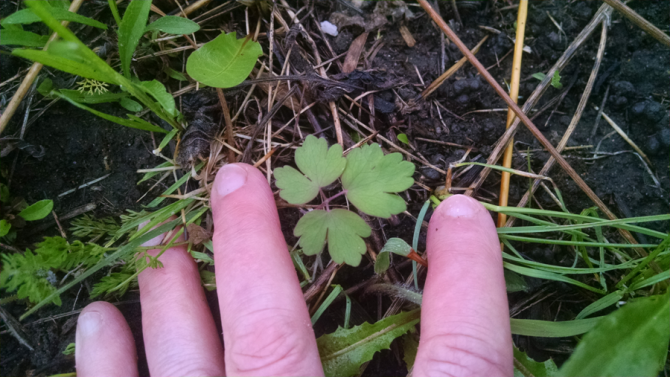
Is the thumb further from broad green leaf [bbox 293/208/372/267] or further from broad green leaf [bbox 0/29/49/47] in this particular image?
broad green leaf [bbox 0/29/49/47]

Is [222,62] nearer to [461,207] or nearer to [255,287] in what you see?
[255,287]

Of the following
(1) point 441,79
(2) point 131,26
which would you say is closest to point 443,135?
(1) point 441,79

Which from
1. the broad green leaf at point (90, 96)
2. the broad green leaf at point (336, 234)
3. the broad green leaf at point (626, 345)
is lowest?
the broad green leaf at point (626, 345)

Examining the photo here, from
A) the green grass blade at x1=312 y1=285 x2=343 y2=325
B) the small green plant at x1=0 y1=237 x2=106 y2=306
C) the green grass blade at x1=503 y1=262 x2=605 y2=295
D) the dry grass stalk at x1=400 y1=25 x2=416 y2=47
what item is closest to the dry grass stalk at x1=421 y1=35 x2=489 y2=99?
the dry grass stalk at x1=400 y1=25 x2=416 y2=47

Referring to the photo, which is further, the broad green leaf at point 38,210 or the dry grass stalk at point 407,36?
the dry grass stalk at point 407,36

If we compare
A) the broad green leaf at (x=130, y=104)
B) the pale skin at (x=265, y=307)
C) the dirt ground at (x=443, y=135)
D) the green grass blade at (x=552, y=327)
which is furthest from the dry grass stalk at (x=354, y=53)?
the green grass blade at (x=552, y=327)

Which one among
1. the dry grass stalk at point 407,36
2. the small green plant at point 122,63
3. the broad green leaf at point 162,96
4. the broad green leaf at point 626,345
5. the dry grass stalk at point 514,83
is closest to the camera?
the broad green leaf at point 626,345

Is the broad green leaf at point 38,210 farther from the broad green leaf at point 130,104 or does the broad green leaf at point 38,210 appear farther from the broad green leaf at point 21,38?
the broad green leaf at point 21,38

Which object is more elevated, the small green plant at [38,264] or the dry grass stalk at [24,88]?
the dry grass stalk at [24,88]
